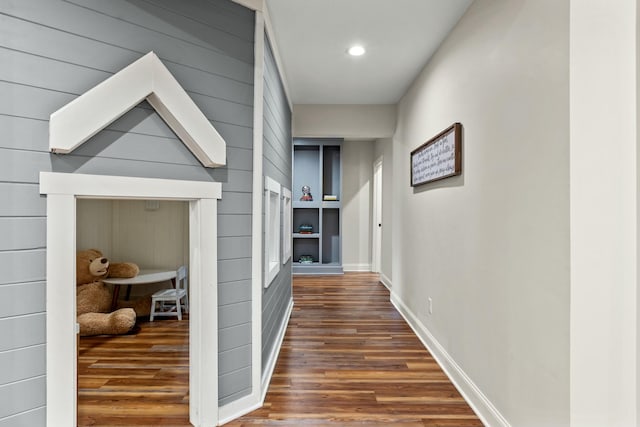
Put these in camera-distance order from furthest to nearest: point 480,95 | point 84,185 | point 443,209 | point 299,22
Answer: point 443,209 < point 299,22 < point 480,95 < point 84,185

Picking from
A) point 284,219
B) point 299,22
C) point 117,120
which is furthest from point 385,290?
point 117,120

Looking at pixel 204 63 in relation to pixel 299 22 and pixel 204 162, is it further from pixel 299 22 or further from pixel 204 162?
pixel 299 22

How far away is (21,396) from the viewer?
4.32 feet

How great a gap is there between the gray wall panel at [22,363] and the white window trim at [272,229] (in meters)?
1.26

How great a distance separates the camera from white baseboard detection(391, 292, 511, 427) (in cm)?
190

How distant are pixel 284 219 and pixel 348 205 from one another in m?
3.16

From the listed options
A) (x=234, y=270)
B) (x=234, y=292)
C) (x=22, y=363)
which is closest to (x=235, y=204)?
(x=234, y=270)

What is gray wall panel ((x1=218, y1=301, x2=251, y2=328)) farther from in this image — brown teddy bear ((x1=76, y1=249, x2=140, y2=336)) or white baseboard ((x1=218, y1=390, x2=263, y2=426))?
brown teddy bear ((x1=76, y1=249, x2=140, y2=336))

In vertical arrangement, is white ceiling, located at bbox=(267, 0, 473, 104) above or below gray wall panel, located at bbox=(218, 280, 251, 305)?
above

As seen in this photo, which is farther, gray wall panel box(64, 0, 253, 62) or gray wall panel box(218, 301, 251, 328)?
gray wall panel box(218, 301, 251, 328)

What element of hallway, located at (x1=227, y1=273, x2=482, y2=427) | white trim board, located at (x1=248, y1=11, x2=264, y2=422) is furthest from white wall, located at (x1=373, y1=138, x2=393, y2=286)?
white trim board, located at (x1=248, y1=11, x2=264, y2=422)

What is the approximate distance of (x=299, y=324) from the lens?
3674 millimetres

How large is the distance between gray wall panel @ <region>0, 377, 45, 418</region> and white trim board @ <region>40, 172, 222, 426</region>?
1.2 inches

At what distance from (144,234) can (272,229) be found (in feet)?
6.70
